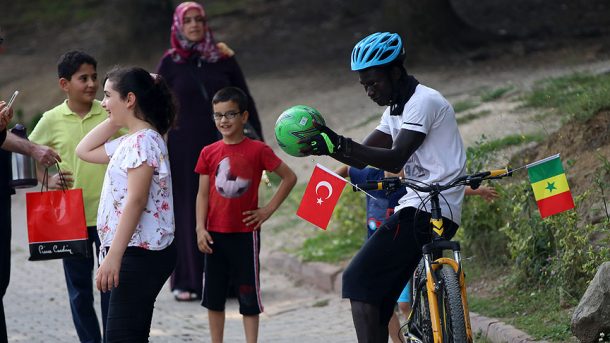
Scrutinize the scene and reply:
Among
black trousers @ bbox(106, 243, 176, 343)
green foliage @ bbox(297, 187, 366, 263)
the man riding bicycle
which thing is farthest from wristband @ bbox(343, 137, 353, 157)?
green foliage @ bbox(297, 187, 366, 263)

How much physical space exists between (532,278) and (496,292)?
349 millimetres

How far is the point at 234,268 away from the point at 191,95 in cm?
221

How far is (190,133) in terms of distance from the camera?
28.4ft

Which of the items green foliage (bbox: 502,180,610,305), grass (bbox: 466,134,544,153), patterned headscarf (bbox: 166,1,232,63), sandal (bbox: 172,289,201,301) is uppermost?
patterned headscarf (bbox: 166,1,232,63)

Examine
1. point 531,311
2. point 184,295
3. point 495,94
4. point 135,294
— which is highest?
point 495,94

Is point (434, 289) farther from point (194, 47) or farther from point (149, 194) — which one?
point (194, 47)

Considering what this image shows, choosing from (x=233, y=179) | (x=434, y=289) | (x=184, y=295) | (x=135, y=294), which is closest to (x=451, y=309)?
(x=434, y=289)

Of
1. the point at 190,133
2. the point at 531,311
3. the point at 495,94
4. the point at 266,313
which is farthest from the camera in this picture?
the point at 495,94

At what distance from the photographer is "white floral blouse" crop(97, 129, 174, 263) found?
495 centimetres

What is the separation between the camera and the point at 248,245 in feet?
22.1

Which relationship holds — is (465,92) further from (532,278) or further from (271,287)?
(532,278)

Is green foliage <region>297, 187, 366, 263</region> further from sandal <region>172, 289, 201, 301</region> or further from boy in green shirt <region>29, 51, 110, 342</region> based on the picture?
boy in green shirt <region>29, 51, 110, 342</region>

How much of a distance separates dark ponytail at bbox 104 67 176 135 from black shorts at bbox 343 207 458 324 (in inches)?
45.2

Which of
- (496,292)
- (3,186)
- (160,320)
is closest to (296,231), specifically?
(160,320)
